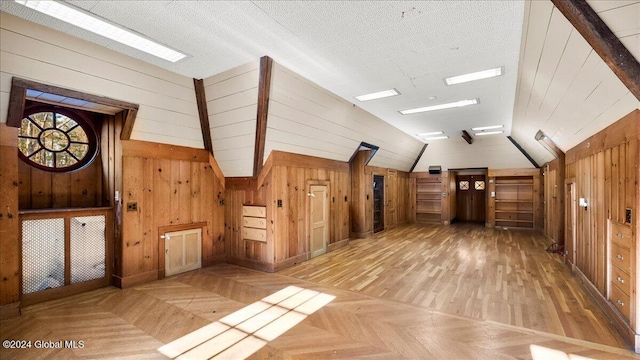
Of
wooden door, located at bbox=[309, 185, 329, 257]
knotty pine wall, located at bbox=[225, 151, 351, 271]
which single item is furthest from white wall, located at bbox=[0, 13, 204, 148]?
wooden door, located at bbox=[309, 185, 329, 257]

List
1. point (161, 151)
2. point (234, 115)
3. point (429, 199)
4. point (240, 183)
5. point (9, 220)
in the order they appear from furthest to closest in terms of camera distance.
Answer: point (429, 199)
point (240, 183)
point (161, 151)
point (234, 115)
point (9, 220)

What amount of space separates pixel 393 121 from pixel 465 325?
448 centimetres

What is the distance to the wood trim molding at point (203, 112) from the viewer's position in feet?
13.1

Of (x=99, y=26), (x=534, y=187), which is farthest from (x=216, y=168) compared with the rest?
(x=534, y=187)

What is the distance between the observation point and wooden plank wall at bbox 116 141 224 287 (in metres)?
3.79

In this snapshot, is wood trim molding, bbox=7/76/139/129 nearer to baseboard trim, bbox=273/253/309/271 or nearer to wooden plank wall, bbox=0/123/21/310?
wooden plank wall, bbox=0/123/21/310

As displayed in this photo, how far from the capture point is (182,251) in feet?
14.5

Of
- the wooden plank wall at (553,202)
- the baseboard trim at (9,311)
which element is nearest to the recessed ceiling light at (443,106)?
the wooden plank wall at (553,202)

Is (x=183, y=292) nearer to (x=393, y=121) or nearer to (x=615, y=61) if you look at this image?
(x=615, y=61)

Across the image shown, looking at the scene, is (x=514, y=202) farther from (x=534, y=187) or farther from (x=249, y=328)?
(x=249, y=328)

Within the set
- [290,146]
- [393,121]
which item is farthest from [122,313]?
[393,121]

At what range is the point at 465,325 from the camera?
2.71 metres

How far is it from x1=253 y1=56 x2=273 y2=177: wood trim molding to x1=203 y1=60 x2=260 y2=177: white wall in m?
0.06

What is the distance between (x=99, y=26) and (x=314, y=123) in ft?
9.39
